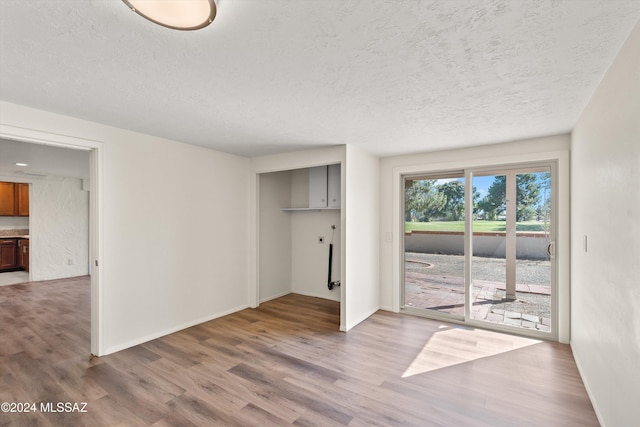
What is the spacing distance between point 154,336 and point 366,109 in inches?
132

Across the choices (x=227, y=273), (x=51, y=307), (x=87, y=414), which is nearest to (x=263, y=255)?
(x=227, y=273)

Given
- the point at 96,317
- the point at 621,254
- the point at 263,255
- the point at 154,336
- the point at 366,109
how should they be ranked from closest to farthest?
the point at 621,254, the point at 366,109, the point at 96,317, the point at 154,336, the point at 263,255

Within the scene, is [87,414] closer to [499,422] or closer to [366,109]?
[499,422]

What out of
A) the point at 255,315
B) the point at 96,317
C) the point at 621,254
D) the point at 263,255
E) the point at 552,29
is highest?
the point at 552,29

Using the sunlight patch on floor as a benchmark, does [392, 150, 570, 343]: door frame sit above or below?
above

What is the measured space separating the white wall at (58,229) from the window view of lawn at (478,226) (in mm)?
7345

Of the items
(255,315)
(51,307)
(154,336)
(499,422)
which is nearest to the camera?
(499,422)

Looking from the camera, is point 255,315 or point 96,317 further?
point 255,315

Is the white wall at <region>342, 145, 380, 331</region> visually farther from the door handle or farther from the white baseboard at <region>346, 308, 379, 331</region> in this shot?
the door handle

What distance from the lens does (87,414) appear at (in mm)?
2113

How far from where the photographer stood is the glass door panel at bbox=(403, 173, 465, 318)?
13.3ft

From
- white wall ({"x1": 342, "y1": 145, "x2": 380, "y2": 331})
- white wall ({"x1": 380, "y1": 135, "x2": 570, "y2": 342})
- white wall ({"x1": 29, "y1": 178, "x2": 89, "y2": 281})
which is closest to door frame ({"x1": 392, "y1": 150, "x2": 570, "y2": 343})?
white wall ({"x1": 380, "y1": 135, "x2": 570, "y2": 342})

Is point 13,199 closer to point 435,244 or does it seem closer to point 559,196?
point 435,244

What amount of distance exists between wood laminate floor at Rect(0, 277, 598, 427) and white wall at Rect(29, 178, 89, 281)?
10.5 ft
